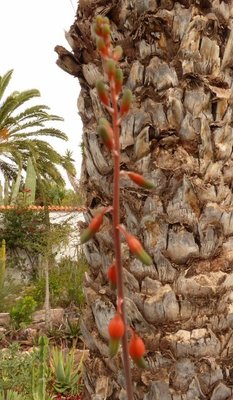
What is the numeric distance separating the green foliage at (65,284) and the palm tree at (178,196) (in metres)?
8.54

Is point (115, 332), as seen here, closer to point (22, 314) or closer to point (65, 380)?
point (65, 380)

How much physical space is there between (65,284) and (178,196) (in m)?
9.68

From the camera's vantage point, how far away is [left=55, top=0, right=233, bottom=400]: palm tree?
1.98 m

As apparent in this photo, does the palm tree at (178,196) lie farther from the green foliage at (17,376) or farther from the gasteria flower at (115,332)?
the green foliage at (17,376)

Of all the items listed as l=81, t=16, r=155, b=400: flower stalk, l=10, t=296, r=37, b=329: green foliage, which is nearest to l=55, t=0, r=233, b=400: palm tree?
l=81, t=16, r=155, b=400: flower stalk

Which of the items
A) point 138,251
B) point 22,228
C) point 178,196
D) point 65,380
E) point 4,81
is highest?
point 4,81

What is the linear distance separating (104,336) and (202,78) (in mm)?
999

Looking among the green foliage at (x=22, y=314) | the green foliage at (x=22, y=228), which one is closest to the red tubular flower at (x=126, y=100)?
the green foliage at (x=22, y=314)

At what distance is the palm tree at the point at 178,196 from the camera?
78.0 inches

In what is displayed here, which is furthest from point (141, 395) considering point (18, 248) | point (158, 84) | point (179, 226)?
point (18, 248)

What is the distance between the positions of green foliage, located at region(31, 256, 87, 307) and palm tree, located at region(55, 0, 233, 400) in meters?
8.54

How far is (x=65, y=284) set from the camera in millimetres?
11430

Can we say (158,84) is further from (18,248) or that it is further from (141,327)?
(18,248)

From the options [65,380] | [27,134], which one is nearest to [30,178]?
[27,134]
